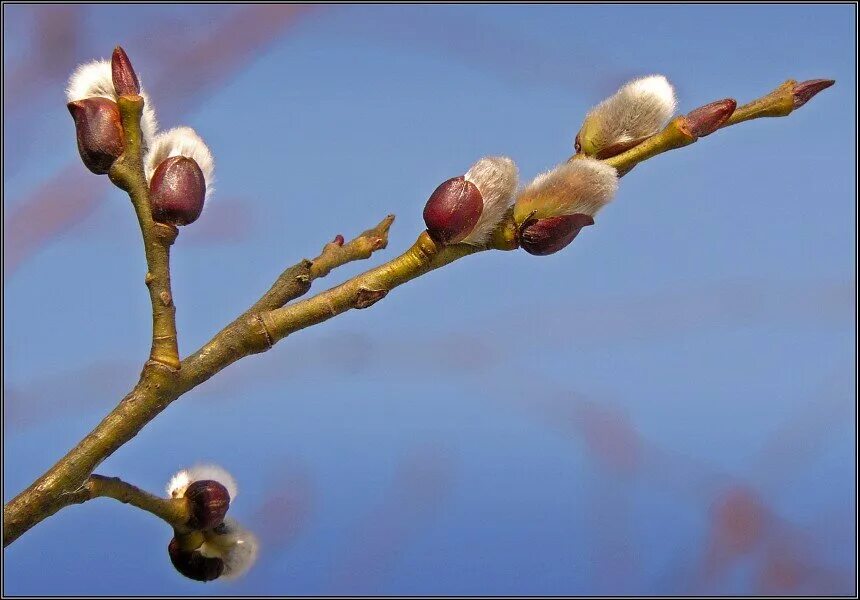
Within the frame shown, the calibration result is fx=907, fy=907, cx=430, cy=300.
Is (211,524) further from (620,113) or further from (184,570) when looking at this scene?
(620,113)

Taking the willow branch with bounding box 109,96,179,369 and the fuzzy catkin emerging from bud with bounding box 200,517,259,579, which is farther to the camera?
the fuzzy catkin emerging from bud with bounding box 200,517,259,579

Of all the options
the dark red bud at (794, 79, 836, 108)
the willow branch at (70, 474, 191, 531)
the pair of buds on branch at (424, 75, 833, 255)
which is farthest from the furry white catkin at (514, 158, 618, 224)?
the willow branch at (70, 474, 191, 531)

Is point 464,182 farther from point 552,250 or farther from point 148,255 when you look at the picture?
point 148,255

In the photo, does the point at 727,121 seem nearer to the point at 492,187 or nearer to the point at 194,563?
the point at 492,187

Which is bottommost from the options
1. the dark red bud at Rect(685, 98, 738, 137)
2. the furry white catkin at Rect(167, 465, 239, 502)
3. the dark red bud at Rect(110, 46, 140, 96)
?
the furry white catkin at Rect(167, 465, 239, 502)

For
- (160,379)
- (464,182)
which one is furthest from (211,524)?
(464,182)

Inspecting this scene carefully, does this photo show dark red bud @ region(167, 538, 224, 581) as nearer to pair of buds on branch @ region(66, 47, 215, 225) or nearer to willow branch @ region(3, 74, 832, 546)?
willow branch @ region(3, 74, 832, 546)

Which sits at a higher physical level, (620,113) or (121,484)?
(620,113)

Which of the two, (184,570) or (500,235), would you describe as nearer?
(500,235)
